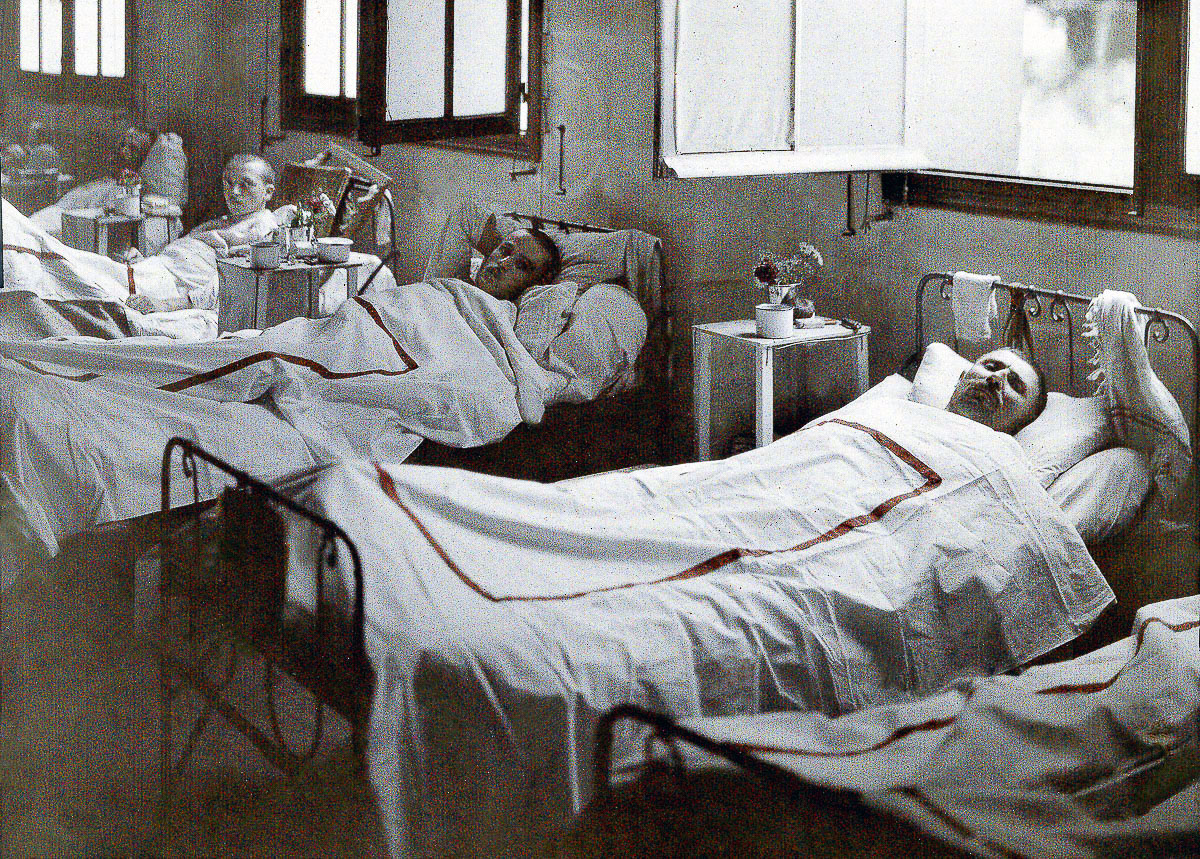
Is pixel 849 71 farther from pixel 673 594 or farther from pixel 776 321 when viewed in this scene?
pixel 673 594

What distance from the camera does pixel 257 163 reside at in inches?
81.1

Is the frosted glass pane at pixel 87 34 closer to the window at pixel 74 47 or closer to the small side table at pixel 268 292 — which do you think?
the window at pixel 74 47

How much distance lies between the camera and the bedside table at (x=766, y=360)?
8.68ft

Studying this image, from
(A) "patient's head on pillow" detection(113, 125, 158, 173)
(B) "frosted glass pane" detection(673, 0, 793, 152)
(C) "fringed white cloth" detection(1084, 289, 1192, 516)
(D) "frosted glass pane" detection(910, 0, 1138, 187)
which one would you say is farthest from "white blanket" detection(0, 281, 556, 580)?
(D) "frosted glass pane" detection(910, 0, 1138, 187)

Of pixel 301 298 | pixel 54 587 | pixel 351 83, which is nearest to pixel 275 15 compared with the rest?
pixel 351 83

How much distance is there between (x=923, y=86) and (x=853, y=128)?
32 cm

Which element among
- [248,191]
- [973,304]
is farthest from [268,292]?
Result: [973,304]

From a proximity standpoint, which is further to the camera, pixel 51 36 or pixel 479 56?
pixel 479 56

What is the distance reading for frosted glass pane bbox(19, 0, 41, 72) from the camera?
A: 1.62m

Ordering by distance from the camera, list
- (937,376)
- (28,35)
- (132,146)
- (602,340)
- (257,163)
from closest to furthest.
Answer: (28,35)
(132,146)
(257,163)
(937,376)
(602,340)

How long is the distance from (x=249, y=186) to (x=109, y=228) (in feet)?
0.80

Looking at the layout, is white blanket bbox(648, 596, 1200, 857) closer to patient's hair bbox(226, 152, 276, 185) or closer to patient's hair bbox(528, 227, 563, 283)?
patient's hair bbox(226, 152, 276, 185)

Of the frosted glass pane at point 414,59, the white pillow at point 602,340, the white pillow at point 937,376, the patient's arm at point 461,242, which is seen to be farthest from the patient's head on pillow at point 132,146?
the white pillow at point 937,376

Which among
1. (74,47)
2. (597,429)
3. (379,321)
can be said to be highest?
(74,47)
